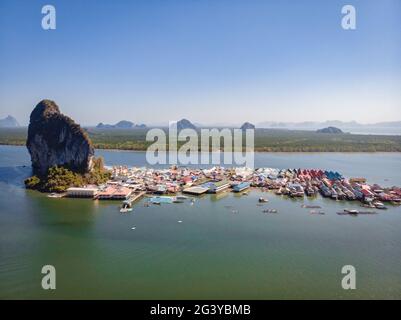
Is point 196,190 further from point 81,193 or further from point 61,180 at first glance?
point 61,180

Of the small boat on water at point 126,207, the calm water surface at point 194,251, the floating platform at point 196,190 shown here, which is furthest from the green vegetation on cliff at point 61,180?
the floating platform at point 196,190

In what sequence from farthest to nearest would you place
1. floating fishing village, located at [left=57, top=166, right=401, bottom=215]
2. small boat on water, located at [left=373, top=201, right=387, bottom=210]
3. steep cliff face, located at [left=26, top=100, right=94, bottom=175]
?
steep cliff face, located at [left=26, top=100, right=94, bottom=175], floating fishing village, located at [left=57, top=166, right=401, bottom=215], small boat on water, located at [left=373, top=201, right=387, bottom=210]

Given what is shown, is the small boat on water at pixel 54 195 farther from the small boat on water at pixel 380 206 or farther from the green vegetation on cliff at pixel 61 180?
the small boat on water at pixel 380 206

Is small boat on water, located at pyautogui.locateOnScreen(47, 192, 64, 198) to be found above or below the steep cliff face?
below

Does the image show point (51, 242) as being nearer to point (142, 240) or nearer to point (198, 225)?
point (142, 240)

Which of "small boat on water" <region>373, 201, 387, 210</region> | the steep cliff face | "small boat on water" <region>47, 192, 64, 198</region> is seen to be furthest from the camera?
the steep cliff face

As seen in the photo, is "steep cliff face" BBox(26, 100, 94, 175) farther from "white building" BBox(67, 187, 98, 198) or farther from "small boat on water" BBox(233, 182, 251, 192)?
"small boat on water" BBox(233, 182, 251, 192)

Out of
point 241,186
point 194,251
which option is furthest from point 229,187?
point 194,251

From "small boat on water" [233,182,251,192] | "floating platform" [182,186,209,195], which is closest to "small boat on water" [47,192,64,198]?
"floating platform" [182,186,209,195]
